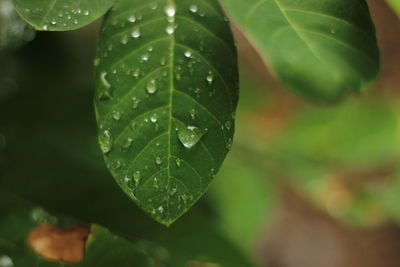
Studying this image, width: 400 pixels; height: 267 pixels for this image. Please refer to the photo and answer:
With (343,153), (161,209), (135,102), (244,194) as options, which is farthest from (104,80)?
(343,153)

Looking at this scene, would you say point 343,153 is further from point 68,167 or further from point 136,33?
point 136,33

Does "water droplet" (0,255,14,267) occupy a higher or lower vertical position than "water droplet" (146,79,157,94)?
lower

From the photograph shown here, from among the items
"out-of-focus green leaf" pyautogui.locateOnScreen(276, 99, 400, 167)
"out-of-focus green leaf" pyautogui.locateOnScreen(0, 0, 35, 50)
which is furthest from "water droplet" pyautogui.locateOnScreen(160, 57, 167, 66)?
"out-of-focus green leaf" pyautogui.locateOnScreen(276, 99, 400, 167)

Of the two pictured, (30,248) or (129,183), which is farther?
(30,248)

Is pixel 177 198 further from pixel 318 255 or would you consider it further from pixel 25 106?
pixel 318 255

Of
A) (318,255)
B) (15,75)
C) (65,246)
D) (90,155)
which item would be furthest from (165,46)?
(318,255)

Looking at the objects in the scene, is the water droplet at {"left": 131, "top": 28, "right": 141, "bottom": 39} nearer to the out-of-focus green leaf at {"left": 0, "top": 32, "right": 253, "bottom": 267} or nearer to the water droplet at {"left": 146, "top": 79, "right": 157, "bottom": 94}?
the water droplet at {"left": 146, "top": 79, "right": 157, "bottom": 94}
